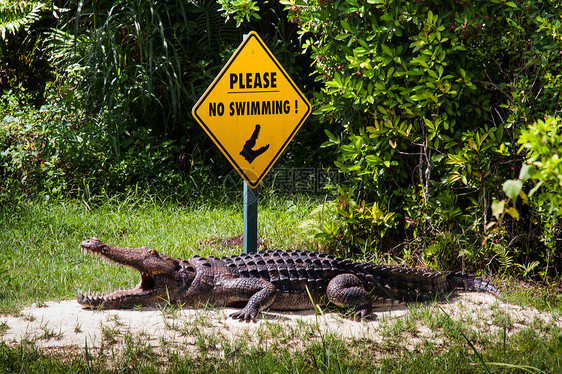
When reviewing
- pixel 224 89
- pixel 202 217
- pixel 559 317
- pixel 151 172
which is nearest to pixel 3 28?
pixel 151 172

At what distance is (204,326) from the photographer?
12.4ft

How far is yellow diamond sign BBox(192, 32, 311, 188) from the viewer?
4.62 metres

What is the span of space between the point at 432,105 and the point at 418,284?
1.50 m

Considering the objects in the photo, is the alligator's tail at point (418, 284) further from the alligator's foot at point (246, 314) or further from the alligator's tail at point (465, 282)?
the alligator's foot at point (246, 314)

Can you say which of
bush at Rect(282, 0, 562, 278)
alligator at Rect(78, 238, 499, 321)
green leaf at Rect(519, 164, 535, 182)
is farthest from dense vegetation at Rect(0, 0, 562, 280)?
green leaf at Rect(519, 164, 535, 182)

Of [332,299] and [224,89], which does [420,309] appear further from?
[224,89]

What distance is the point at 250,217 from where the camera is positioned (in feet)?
15.5

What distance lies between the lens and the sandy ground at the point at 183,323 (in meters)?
3.51

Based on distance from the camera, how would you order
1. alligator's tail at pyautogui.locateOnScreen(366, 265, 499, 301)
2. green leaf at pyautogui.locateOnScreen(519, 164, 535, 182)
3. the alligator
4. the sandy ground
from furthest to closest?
alligator's tail at pyautogui.locateOnScreen(366, 265, 499, 301) < the alligator < the sandy ground < green leaf at pyautogui.locateOnScreen(519, 164, 535, 182)

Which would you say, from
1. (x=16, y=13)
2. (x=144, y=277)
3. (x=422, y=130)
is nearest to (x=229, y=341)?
(x=144, y=277)

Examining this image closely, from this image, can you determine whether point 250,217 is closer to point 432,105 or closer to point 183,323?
point 183,323

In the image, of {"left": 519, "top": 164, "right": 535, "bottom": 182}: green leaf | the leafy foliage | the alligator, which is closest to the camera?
{"left": 519, "top": 164, "right": 535, "bottom": 182}: green leaf

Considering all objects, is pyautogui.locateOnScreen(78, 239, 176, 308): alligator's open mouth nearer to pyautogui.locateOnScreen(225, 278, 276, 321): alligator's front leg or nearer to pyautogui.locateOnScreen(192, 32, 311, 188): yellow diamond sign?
pyautogui.locateOnScreen(225, 278, 276, 321): alligator's front leg

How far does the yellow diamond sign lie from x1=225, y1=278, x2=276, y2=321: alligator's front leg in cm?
88
